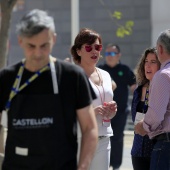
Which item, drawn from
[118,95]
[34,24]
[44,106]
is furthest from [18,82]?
[118,95]

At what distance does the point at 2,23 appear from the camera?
732cm

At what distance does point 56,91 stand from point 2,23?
14.7ft

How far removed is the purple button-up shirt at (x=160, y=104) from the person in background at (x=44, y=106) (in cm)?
110

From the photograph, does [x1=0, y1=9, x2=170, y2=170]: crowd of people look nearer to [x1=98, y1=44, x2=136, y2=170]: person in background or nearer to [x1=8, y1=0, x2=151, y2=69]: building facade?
[x1=98, y1=44, x2=136, y2=170]: person in background

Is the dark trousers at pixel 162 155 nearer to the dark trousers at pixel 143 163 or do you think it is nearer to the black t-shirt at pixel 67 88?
the dark trousers at pixel 143 163

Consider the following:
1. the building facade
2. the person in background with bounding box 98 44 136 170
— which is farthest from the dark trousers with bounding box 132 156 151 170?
the building facade

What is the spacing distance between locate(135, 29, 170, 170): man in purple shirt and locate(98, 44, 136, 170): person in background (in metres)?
3.69

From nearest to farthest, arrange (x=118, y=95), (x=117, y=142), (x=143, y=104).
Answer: (x=143, y=104) → (x=117, y=142) → (x=118, y=95)

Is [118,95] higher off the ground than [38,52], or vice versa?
[38,52]

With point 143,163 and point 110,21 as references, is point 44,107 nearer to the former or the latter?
point 143,163

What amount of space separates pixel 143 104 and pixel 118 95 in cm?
351

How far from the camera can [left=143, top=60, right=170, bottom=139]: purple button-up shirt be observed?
404cm

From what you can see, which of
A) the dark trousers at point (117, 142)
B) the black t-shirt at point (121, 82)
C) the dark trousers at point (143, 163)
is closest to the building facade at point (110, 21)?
the black t-shirt at point (121, 82)

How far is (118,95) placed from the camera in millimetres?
8297
